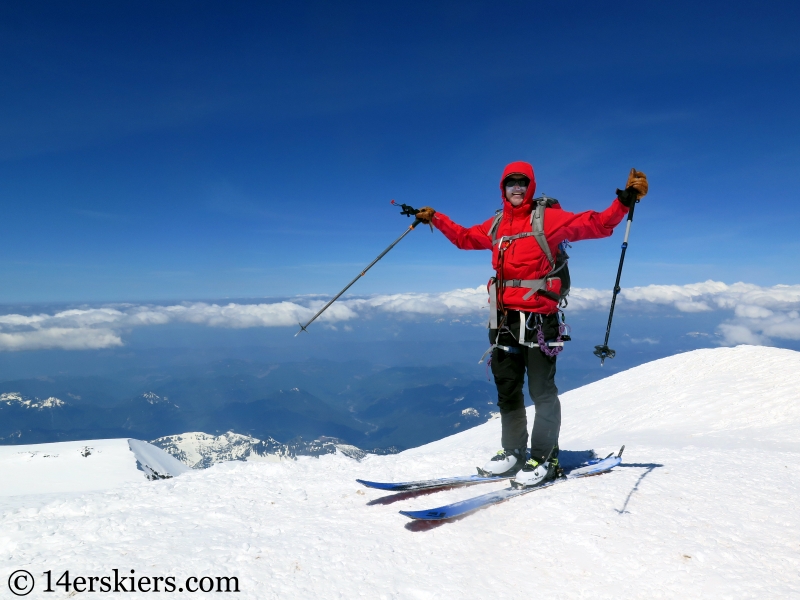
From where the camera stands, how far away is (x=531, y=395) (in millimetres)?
6336

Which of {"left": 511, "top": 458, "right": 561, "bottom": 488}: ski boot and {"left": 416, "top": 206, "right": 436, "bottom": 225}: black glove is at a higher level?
{"left": 416, "top": 206, "right": 436, "bottom": 225}: black glove

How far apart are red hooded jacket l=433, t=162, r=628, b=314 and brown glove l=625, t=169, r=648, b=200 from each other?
1.21ft

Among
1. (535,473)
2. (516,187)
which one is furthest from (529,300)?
(535,473)

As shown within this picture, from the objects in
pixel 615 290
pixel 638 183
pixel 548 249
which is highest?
pixel 638 183

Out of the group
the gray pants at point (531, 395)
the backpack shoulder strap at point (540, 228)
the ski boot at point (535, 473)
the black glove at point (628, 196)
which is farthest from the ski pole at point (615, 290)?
the ski boot at point (535, 473)

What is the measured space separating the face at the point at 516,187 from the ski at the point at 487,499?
4.11m

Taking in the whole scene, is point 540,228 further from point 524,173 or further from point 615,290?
point 615,290

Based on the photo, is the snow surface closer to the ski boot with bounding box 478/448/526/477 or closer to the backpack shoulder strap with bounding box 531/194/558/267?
the ski boot with bounding box 478/448/526/477

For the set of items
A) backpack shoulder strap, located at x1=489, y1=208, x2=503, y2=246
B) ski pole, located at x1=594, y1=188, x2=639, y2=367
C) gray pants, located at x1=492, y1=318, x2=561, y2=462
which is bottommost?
gray pants, located at x1=492, y1=318, x2=561, y2=462

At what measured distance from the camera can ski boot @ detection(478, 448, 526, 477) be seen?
6.42m

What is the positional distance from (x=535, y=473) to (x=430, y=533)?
2064 millimetres

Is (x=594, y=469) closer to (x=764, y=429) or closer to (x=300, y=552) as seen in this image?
(x=300, y=552)

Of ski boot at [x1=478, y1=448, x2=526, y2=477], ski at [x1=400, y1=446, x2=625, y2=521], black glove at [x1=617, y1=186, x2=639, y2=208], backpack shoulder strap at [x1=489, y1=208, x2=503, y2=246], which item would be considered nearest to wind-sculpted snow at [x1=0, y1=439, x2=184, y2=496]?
ski boot at [x1=478, y1=448, x2=526, y2=477]

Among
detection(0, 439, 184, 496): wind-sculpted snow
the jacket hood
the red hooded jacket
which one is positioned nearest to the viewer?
the red hooded jacket
